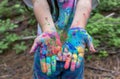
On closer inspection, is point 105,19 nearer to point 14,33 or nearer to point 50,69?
point 14,33

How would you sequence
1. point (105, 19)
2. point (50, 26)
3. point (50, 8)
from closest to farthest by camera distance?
point (50, 26), point (50, 8), point (105, 19)

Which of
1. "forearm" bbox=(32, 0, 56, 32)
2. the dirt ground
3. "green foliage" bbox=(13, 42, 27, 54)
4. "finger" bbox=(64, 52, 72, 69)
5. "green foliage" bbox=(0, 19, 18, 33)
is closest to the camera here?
"finger" bbox=(64, 52, 72, 69)

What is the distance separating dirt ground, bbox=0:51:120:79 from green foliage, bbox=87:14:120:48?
189 mm

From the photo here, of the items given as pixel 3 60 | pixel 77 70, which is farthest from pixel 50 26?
pixel 3 60

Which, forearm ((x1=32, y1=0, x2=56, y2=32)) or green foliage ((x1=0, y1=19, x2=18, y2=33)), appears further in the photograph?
green foliage ((x1=0, y1=19, x2=18, y2=33))

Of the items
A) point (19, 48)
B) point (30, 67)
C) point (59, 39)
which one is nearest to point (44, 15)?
point (59, 39)

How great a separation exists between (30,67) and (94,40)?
0.78 m

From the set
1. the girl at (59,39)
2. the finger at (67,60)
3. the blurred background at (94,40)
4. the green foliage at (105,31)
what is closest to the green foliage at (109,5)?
the blurred background at (94,40)

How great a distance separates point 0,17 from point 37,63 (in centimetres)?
229

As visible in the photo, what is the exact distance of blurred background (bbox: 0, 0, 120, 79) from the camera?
315cm

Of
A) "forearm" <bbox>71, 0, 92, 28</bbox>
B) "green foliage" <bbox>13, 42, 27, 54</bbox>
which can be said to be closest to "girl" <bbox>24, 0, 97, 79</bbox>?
"forearm" <bbox>71, 0, 92, 28</bbox>

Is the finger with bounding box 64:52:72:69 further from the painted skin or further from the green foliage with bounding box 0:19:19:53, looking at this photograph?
the green foliage with bounding box 0:19:19:53

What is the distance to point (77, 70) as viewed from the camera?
1776 millimetres

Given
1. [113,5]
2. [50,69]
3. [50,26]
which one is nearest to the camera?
[50,69]
